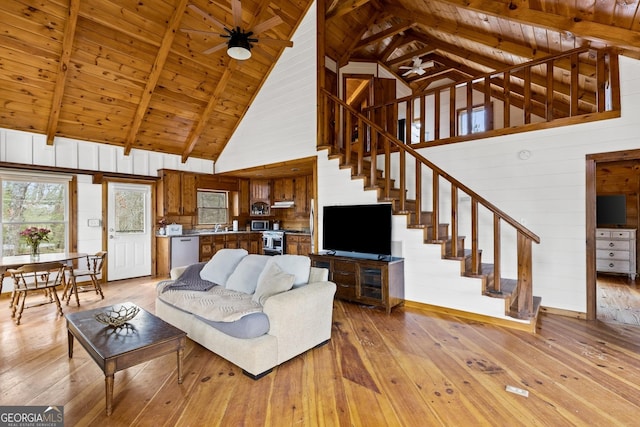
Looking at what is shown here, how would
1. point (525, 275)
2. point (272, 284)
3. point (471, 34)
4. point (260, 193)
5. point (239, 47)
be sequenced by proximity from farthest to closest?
point (260, 193) < point (471, 34) < point (239, 47) < point (525, 275) < point (272, 284)

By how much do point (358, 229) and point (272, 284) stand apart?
81.2 inches

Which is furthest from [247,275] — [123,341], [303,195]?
[303,195]

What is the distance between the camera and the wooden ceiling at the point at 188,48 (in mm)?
3650

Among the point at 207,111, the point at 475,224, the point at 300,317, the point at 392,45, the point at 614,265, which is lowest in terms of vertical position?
the point at 614,265

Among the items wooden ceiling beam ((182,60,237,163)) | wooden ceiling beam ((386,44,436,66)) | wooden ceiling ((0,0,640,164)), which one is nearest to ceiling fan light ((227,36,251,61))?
wooden ceiling ((0,0,640,164))

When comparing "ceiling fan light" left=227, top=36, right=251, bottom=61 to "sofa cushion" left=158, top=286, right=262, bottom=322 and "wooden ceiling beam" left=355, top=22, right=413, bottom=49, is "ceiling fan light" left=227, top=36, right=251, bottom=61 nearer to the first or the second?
"sofa cushion" left=158, top=286, right=262, bottom=322

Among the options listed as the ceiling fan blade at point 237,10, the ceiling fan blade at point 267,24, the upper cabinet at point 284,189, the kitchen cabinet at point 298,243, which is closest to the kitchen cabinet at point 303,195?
the upper cabinet at point 284,189

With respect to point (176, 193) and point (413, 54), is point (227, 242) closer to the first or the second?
point (176, 193)

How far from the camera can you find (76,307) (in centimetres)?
433

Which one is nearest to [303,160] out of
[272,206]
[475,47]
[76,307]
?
[272,206]

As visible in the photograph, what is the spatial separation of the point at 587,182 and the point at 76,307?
700 cm

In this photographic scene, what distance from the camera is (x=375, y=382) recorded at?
7.73 feet

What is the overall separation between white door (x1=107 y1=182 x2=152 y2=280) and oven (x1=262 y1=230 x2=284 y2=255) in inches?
103

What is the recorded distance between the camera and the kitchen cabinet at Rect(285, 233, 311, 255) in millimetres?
7109
